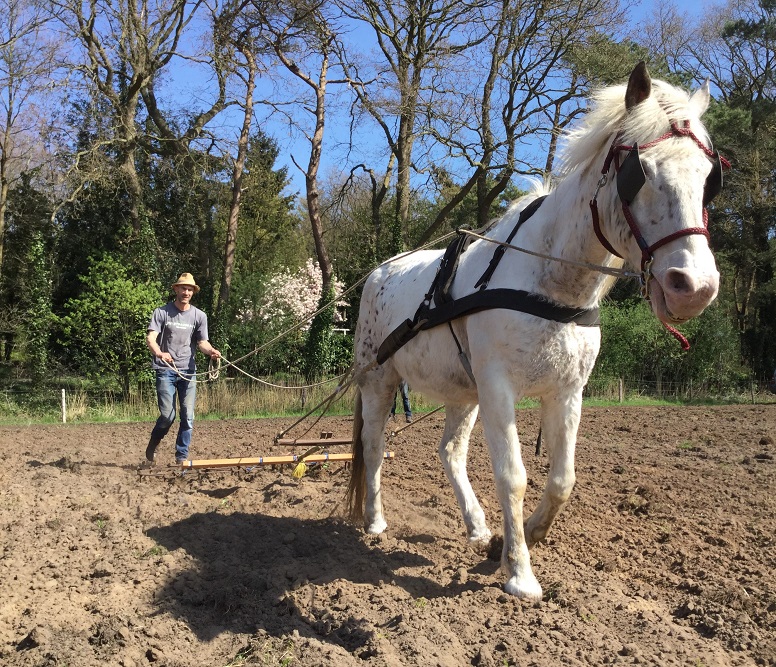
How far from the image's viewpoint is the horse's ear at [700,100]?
3439 mm

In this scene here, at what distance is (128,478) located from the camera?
6887 millimetres

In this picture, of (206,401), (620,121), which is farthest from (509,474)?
(206,401)

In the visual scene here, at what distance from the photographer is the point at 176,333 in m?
7.33

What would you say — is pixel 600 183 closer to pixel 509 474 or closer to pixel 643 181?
pixel 643 181

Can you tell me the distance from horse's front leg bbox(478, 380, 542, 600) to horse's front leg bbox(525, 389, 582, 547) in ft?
0.95

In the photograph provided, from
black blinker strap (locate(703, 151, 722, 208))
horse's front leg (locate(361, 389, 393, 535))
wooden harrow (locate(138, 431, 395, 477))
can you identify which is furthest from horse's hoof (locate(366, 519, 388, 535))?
black blinker strap (locate(703, 151, 722, 208))

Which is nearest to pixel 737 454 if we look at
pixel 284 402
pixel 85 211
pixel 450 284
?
pixel 450 284

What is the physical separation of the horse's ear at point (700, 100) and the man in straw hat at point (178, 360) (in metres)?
5.08

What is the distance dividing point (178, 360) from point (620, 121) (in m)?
5.25

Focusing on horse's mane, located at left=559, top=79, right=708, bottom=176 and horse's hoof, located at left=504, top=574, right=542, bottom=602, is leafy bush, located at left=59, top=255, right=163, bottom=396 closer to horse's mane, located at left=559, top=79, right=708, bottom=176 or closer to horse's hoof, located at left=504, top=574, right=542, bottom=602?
horse's hoof, located at left=504, top=574, right=542, bottom=602

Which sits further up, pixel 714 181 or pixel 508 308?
pixel 714 181

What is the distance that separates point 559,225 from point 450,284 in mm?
796

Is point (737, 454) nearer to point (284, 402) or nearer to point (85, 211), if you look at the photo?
point (284, 402)

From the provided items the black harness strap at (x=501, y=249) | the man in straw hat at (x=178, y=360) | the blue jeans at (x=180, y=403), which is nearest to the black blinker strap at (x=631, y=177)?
the black harness strap at (x=501, y=249)
